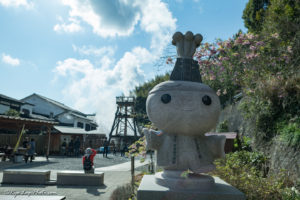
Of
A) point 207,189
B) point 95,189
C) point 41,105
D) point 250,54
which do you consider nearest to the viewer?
point 207,189

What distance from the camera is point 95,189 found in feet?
25.0

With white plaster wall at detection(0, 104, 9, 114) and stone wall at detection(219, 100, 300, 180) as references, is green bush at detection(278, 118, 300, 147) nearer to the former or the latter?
stone wall at detection(219, 100, 300, 180)

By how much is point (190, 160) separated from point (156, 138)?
2.52 feet

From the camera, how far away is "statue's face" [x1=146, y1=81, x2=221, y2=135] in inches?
161

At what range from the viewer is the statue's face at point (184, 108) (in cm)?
408

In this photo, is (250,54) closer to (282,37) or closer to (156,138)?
(282,37)

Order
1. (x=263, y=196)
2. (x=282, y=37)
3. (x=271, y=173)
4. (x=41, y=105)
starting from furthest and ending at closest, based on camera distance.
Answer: (x=41, y=105)
(x=282, y=37)
(x=271, y=173)
(x=263, y=196)

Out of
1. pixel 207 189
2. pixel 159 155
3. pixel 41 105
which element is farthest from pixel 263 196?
pixel 41 105

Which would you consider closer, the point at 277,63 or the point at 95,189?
the point at 95,189

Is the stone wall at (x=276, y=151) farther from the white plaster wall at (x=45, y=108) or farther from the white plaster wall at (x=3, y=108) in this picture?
the white plaster wall at (x=45, y=108)

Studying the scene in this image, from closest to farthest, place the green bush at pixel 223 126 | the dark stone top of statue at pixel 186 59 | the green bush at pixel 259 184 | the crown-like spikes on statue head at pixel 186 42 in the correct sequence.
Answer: the dark stone top of statue at pixel 186 59
the crown-like spikes on statue head at pixel 186 42
the green bush at pixel 259 184
the green bush at pixel 223 126

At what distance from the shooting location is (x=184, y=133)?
14.0 feet

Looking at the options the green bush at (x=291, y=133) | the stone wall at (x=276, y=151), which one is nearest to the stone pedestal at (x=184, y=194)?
the stone wall at (x=276, y=151)

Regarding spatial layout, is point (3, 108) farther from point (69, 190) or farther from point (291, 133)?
point (291, 133)
